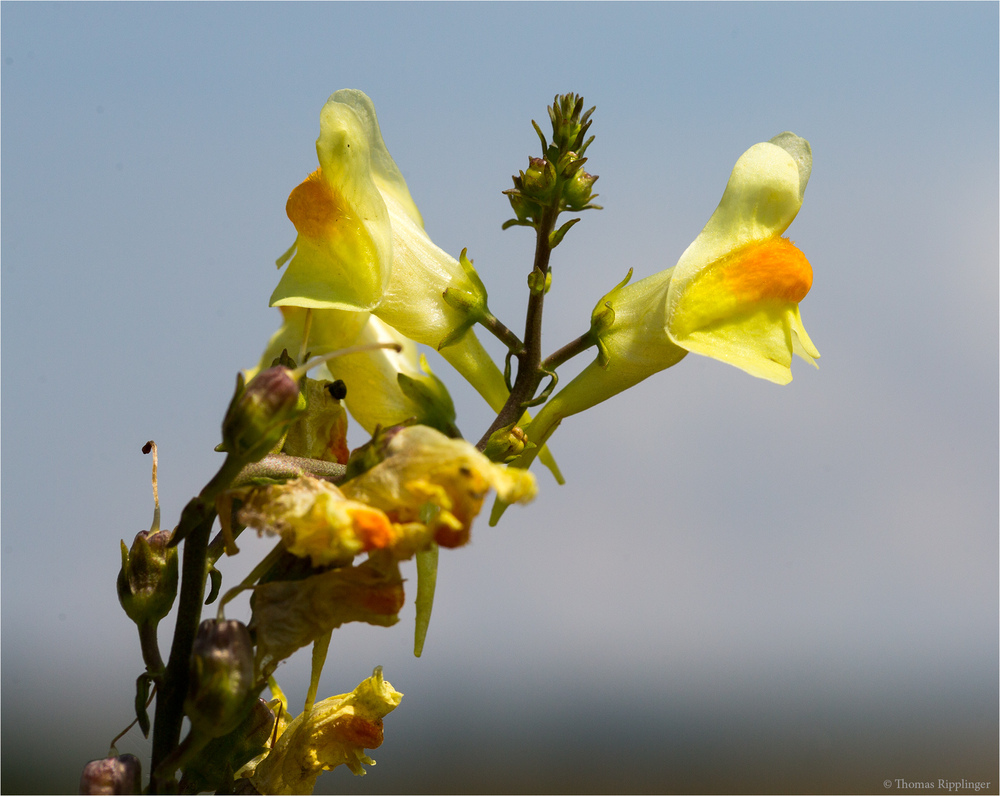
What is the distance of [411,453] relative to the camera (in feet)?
2.82

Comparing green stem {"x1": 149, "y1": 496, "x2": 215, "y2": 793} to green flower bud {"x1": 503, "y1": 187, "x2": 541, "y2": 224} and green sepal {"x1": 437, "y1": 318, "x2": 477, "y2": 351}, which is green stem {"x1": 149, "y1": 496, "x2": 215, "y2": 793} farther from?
green flower bud {"x1": 503, "y1": 187, "x2": 541, "y2": 224}

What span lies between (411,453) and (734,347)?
534 mm

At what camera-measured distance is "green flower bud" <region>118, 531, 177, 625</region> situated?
96 centimetres

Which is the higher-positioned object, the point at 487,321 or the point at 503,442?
the point at 487,321

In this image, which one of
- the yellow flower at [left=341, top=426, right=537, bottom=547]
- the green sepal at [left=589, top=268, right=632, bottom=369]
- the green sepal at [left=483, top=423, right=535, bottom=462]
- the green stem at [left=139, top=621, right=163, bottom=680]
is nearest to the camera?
the yellow flower at [left=341, top=426, right=537, bottom=547]

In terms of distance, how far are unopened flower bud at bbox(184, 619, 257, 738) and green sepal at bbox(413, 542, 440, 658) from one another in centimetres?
37

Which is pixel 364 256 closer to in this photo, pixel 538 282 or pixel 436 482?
pixel 538 282

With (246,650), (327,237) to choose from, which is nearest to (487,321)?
(327,237)

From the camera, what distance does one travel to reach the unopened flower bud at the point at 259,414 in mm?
824

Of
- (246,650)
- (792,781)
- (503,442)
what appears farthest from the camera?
(792,781)

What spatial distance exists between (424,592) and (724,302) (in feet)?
1.85

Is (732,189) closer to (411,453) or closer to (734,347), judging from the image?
(734,347)

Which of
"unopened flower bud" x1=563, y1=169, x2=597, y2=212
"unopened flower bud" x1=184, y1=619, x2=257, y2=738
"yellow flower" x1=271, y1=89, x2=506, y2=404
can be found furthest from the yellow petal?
"unopened flower bud" x1=184, y1=619, x2=257, y2=738

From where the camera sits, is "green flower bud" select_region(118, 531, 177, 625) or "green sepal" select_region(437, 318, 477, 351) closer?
"green flower bud" select_region(118, 531, 177, 625)
